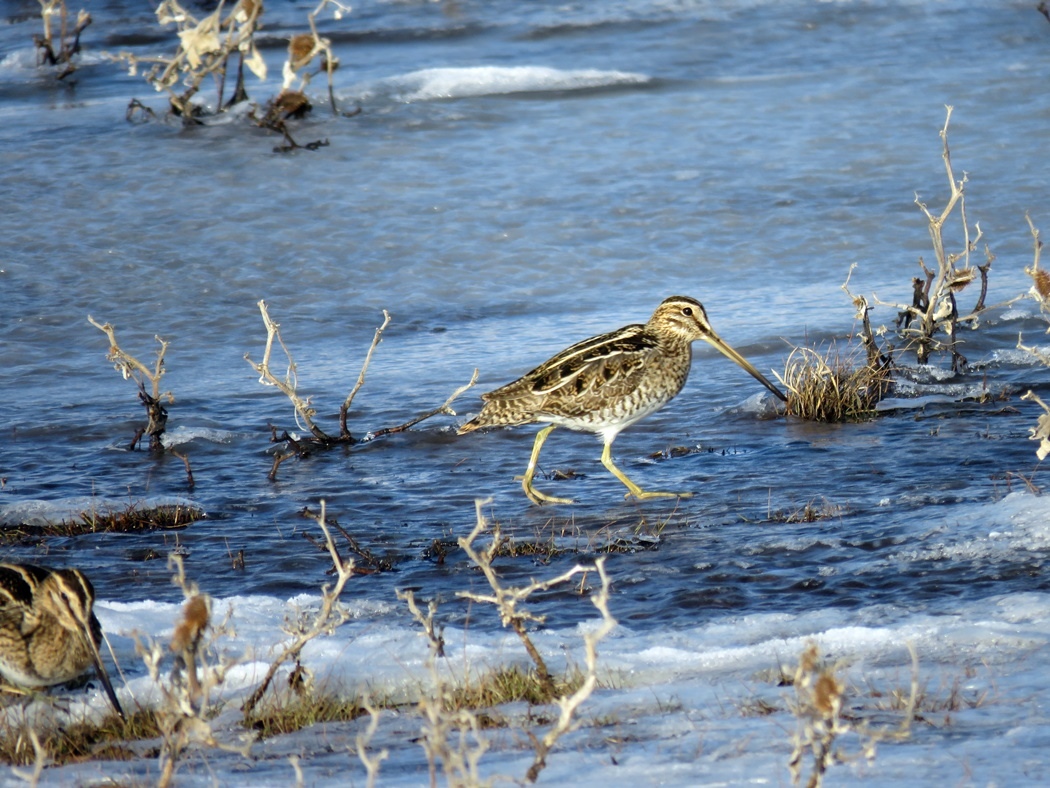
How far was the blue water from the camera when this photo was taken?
626cm

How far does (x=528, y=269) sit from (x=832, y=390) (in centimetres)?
429

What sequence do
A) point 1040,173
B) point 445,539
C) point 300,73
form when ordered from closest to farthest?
1. point 445,539
2. point 1040,173
3. point 300,73

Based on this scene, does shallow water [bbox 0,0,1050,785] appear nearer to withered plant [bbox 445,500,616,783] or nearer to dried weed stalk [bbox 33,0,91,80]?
dried weed stalk [bbox 33,0,91,80]

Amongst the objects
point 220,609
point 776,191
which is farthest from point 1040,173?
point 220,609

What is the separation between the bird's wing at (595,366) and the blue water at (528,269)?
54 cm

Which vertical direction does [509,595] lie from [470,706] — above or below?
above

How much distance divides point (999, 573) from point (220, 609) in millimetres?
2889

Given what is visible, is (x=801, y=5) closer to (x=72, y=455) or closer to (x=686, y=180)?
(x=686, y=180)

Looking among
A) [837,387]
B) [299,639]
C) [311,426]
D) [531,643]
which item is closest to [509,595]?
[531,643]

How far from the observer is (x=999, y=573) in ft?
17.6

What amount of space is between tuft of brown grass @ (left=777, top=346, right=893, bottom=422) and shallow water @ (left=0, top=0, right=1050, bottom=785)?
0.42 feet

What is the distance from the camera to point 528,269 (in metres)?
11.6

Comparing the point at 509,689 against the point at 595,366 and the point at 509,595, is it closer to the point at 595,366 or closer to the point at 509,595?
the point at 509,595

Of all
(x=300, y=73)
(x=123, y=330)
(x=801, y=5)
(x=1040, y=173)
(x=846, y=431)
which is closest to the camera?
(x=846, y=431)
